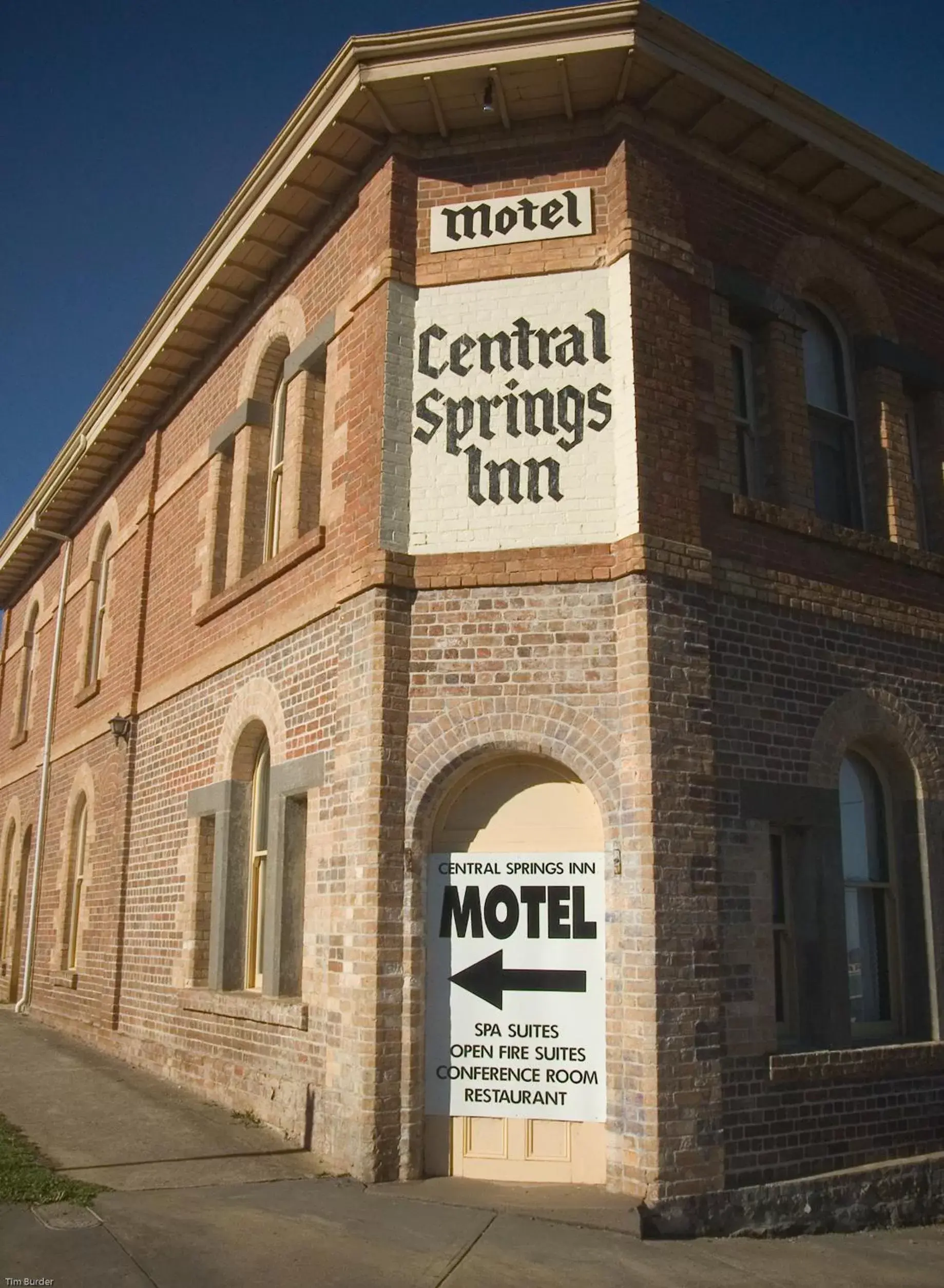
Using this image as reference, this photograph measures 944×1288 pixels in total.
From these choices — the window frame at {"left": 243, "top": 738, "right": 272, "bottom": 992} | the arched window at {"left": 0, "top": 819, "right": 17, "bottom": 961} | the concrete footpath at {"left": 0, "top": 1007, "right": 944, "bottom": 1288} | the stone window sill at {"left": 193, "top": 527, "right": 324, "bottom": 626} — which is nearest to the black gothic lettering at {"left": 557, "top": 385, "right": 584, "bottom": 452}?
the stone window sill at {"left": 193, "top": 527, "right": 324, "bottom": 626}

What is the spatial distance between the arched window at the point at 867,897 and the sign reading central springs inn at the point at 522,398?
3.11 meters

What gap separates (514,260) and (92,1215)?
7132 mm

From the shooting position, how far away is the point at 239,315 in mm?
12070

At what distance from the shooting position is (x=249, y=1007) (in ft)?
30.9

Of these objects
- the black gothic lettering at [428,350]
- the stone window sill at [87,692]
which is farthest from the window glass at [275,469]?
the stone window sill at [87,692]

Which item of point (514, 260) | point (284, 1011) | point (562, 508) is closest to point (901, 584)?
point (562, 508)

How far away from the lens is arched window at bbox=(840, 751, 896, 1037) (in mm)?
8867

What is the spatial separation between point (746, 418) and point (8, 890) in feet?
50.6

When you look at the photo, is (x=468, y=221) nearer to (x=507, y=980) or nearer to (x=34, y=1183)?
(x=507, y=980)

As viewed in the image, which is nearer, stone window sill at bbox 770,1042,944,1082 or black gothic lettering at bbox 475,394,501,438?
stone window sill at bbox 770,1042,944,1082

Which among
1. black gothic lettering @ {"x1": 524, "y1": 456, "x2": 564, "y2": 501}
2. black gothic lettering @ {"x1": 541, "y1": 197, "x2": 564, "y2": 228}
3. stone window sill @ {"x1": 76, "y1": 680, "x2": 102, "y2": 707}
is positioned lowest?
stone window sill @ {"x1": 76, "y1": 680, "x2": 102, "y2": 707}

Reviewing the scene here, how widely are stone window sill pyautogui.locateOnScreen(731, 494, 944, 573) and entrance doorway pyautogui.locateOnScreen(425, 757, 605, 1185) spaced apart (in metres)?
2.50

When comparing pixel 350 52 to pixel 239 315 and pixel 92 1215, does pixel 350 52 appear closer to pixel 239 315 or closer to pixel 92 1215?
pixel 239 315

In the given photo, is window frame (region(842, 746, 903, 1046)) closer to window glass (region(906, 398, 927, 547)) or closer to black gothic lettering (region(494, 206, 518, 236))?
window glass (region(906, 398, 927, 547))
